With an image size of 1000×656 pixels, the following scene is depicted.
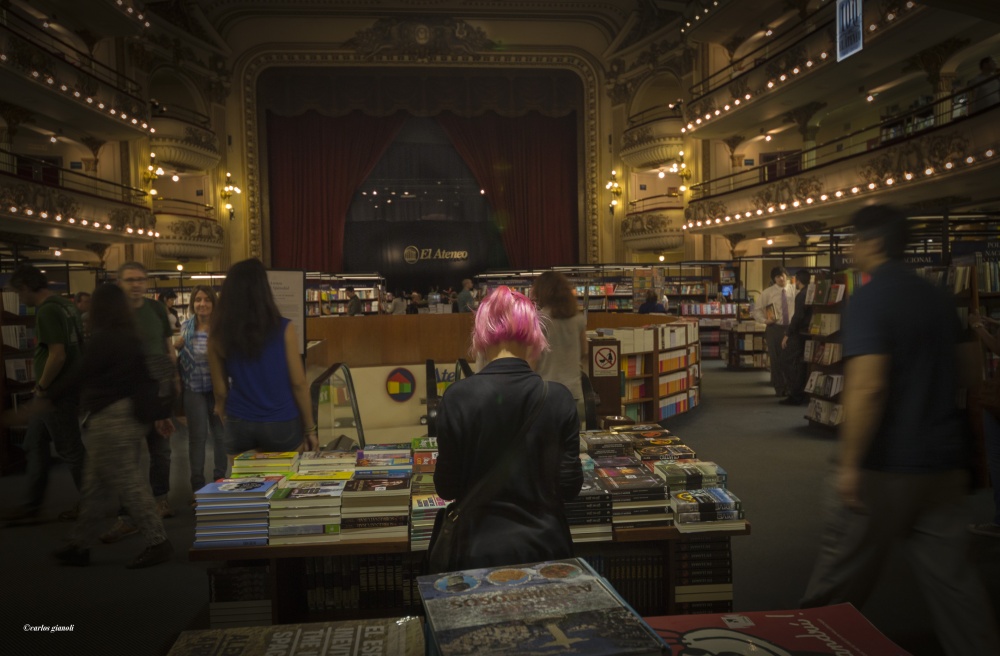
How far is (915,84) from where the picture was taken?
13.9 metres

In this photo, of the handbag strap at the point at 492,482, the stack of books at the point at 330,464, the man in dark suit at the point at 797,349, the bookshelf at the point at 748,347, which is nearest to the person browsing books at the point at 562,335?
the stack of books at the point at 330,464

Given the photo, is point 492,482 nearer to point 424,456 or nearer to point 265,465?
point 424,456

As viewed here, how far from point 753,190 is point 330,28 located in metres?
Result: 12.7

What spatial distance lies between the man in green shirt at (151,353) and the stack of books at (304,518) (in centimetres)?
184

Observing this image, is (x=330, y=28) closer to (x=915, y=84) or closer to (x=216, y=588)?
(x=915, y=84)

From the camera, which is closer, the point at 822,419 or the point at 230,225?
the point at 822,419

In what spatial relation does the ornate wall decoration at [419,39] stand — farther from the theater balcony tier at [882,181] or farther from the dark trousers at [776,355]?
the dark trousers at [776,355]

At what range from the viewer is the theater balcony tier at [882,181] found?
9.30m

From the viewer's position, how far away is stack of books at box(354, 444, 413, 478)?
241cm

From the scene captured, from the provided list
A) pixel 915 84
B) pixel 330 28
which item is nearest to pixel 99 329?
pixel 915 84

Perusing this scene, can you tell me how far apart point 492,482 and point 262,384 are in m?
1.65

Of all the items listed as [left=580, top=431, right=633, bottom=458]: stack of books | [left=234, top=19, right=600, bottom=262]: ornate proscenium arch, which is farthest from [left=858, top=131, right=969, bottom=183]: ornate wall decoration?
[left=234, top=19, right=600, bottom=262]: ornate proscenium arch

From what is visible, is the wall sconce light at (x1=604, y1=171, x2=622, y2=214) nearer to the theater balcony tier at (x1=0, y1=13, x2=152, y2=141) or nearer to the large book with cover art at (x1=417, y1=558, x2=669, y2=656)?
the theater balcony tier at (x1=0, y1=13, x2=152, y2=141)

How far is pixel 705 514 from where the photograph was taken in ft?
7.66
